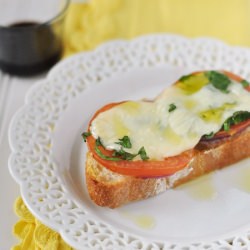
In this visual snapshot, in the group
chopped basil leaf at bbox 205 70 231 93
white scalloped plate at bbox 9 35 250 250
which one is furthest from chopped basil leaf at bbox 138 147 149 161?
chopped basil leaf at bbox 205 70 231 93

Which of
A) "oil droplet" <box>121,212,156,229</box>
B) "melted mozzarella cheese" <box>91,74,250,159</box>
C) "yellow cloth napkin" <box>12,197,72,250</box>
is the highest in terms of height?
"melted mozzarella cheese" <box>91,74,250,159</box>

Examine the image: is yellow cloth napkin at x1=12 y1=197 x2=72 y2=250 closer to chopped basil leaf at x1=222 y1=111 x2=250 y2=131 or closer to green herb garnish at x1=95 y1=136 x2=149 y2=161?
green herb garnish at x1=95 y1=136 x2=149 y2=161

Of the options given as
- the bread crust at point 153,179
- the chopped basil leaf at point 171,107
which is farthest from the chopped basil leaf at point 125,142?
the chopped basil leaf at point 171,107

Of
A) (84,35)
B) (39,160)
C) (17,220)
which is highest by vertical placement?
(84,35)

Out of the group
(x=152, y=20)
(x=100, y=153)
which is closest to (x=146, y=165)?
(x=100, y=153)

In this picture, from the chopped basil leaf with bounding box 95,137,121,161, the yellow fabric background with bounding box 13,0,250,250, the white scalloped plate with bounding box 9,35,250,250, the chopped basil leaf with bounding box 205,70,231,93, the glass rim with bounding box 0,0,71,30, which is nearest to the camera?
the white scalloped plate with bounding box 9,35,250,250

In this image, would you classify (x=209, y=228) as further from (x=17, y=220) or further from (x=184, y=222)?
(x=17, y=220)

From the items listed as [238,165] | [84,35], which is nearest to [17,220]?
[238,165]
